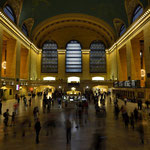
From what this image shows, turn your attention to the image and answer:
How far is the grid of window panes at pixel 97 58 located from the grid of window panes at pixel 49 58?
9.37m

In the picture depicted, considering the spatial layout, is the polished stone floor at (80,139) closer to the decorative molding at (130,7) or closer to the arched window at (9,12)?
the arched window at (9,12)

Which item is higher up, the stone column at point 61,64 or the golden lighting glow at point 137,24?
the golden lighting glow at point 137,24

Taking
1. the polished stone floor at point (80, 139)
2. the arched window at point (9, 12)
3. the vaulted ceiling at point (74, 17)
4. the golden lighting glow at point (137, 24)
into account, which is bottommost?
the polished stone floor at point (80, 139)

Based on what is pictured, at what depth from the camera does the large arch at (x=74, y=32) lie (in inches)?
1196

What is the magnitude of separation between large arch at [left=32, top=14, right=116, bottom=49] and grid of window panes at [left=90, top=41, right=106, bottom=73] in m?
1.52

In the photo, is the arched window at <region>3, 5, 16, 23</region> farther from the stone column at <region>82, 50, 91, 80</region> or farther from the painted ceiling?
the stone column at <region>82, 50, 91, 80</region>

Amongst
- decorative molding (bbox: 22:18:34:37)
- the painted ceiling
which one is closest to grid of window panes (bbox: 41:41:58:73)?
decorative molding (bbox: 22:18:34:37)

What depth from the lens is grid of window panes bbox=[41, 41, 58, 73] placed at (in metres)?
34.2

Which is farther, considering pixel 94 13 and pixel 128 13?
pixel 94 13

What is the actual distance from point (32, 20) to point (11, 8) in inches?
239

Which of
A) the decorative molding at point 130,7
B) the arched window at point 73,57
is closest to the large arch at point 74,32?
the arched window at point 73,57

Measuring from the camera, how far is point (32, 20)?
26.5 meters

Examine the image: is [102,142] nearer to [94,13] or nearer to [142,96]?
[142,96]

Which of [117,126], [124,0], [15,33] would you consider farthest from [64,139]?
[124,0]
